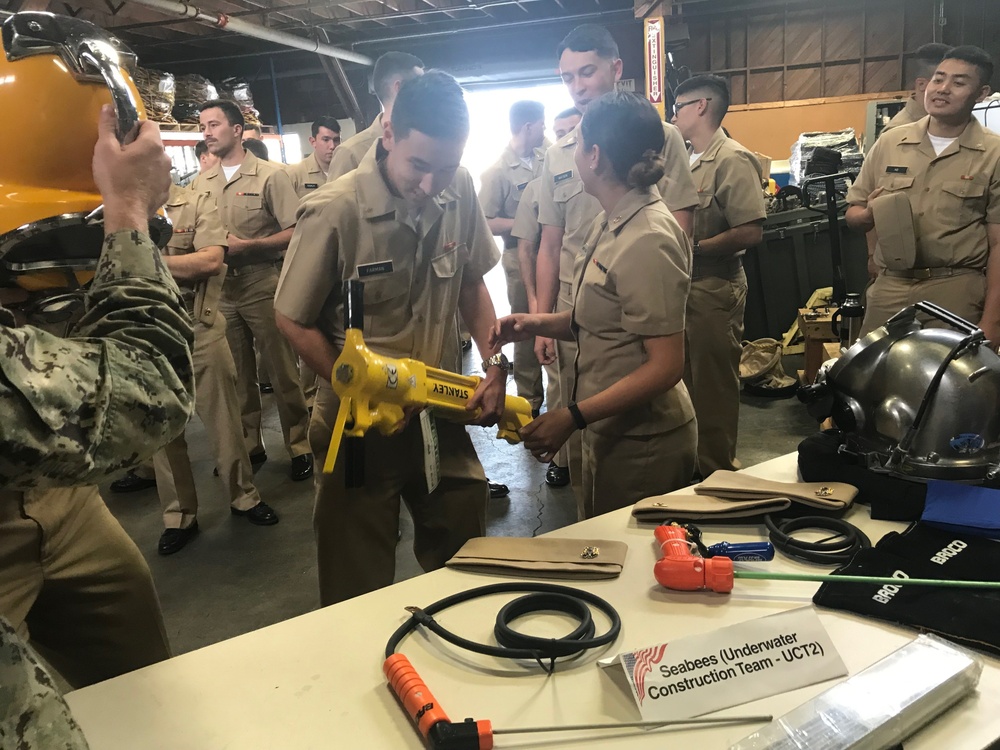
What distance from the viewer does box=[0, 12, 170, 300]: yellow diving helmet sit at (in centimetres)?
96

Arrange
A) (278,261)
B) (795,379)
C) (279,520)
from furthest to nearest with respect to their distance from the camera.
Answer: (795,379) → (278,261) → (279,520)

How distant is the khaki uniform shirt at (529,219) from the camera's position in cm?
337

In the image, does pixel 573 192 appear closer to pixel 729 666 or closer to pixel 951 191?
pixel 951 191

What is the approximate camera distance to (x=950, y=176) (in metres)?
2.74

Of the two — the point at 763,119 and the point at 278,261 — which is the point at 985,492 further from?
the point at 763,119

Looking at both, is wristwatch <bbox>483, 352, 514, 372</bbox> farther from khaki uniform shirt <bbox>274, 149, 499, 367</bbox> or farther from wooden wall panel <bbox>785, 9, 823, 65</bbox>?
wooden wall panel <bbox>785, 9, 823, 65</bbox>

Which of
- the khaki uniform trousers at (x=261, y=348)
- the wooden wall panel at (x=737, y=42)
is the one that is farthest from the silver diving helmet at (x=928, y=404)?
the wooden wall panel at (x=737, y=42)

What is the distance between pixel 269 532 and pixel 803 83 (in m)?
9.79

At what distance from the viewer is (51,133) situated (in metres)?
A: 0.99

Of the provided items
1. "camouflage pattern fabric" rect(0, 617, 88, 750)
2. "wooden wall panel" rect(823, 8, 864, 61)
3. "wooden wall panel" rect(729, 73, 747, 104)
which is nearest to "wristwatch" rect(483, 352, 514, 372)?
"camouflage pattern fabric" rect(0, 617, 88, 750)

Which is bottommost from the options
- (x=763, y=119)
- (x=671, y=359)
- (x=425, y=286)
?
(x=671, y=359)

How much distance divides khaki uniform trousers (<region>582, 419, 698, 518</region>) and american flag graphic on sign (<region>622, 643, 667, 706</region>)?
2.53ft

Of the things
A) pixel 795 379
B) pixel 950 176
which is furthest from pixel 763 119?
pixel 950 176

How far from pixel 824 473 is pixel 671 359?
398mm
